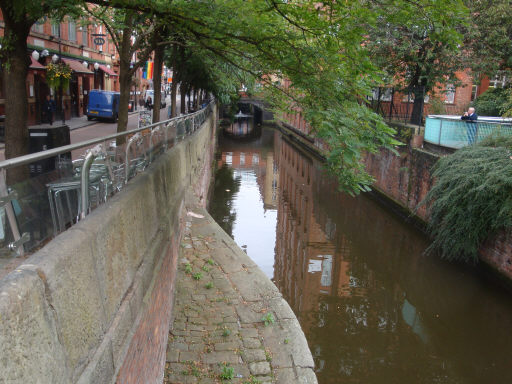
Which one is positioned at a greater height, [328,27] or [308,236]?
[328,27]

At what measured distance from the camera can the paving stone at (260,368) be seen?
598cm

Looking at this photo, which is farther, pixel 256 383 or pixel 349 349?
pixel 349 349

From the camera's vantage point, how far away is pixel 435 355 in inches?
336

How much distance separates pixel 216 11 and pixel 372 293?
8.03 metres

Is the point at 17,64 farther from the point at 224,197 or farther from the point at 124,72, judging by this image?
the point at 224,197

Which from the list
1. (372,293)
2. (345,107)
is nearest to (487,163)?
(372,293)

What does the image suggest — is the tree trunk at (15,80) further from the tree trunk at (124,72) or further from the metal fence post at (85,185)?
the tree trunk at (124,72)

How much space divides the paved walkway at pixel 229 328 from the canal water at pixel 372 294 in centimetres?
159

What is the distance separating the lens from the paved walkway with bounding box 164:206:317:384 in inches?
234

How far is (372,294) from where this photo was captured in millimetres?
11062

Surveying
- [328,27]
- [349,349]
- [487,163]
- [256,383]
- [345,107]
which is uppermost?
[328,27]

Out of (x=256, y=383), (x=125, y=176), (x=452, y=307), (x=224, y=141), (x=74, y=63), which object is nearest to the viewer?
(x=125, y=176)

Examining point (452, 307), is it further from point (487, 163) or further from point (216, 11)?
point (216, 11)

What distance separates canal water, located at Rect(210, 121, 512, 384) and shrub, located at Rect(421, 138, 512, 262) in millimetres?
1035
